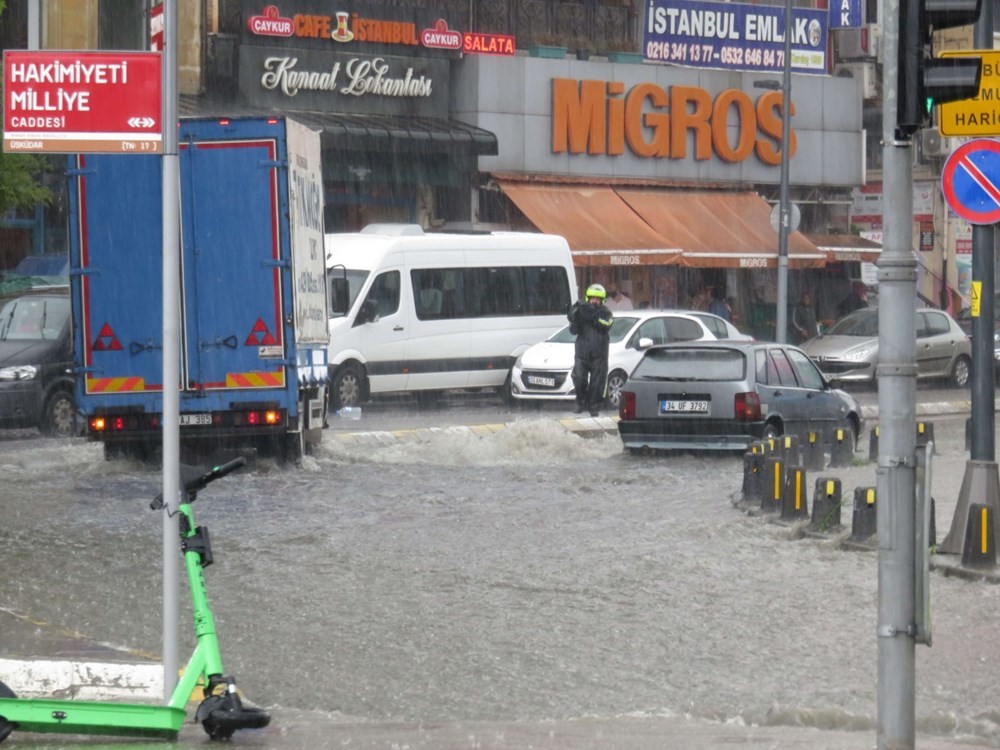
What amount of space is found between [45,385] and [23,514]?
261 inches

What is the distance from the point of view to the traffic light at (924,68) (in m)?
6.17

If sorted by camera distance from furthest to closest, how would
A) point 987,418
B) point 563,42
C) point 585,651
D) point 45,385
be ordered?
point 563,42
point 45,385
point 987,418
point 585,651

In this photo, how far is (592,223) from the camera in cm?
3744

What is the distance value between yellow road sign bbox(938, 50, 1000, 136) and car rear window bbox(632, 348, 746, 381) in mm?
9053

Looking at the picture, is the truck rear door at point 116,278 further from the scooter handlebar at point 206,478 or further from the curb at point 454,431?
the scooter handlebar at point 206,478

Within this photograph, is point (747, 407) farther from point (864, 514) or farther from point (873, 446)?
point (864, 514)

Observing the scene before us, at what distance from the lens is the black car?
20578 mm

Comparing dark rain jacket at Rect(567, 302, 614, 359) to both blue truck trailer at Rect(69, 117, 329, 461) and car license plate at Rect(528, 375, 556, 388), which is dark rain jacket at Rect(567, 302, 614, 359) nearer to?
car license plate at Rect(528, 375, 556, 388)

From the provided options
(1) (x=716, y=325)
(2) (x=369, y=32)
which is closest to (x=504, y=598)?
(1) (x=716, y=325)

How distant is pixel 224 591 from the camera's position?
1084 centimetres

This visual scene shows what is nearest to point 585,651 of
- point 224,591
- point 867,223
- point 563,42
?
point 224,591

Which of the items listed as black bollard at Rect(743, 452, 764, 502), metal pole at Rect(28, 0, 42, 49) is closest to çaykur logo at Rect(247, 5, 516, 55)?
metal pole at Rect(28, 0, 42, 49)

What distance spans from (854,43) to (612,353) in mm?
21886

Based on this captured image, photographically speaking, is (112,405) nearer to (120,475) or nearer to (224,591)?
(120,475)
